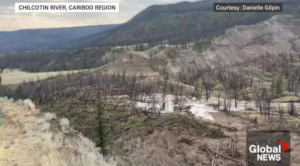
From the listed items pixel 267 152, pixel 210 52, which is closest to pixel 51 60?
pixel 210 52

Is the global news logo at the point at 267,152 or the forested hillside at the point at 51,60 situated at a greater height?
the forested hillside at the point at 51,60

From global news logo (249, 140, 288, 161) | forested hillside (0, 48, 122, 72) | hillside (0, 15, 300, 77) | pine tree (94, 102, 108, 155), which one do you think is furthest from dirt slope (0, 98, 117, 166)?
forested hillside (0, 48, 122, 72)

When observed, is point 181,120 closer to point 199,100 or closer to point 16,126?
point 16,126

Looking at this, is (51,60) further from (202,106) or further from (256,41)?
(202,106)

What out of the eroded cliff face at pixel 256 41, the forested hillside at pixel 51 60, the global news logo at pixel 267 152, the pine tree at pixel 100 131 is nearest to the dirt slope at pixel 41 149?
the pine tree at pixel 100 131

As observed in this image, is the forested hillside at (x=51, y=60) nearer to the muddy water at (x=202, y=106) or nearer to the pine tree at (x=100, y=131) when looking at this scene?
the muddy water at (x=202, y=106)

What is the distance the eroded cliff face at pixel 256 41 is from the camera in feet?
321

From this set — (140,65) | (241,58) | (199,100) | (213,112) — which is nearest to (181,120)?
(213,112)

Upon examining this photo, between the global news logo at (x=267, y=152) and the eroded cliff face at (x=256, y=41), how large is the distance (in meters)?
78.5

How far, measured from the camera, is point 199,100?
45.5 metres

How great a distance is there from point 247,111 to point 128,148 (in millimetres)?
24779

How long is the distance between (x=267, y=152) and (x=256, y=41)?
102 metres

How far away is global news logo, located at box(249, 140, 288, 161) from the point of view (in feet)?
40.4

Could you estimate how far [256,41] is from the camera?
354 ft
